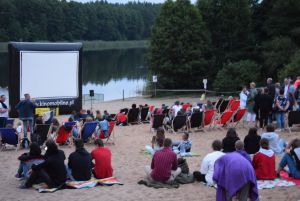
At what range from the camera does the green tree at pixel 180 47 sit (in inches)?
1582

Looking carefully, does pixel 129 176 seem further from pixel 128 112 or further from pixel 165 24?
pixel 165 24

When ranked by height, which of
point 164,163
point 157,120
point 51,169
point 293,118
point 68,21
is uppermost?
point 68,21

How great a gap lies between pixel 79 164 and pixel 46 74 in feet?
45.6

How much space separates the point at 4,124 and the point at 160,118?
4.62 m

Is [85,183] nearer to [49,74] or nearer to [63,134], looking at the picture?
[63,134]

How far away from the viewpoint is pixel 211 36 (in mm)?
42031

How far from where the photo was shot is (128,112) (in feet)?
62.5

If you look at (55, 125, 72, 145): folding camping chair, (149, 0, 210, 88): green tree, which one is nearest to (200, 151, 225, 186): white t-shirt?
(55, 125, 72, 145): folding camping chair

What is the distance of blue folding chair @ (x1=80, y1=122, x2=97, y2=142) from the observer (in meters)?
14.1

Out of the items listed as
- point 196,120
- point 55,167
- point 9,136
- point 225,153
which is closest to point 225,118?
point 196,120

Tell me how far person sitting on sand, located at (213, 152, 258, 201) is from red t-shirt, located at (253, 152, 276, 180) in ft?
9.04

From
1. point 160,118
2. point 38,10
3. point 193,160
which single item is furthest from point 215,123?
point 38,10

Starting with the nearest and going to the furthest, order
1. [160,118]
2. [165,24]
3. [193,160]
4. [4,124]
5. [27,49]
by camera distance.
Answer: [193,160]
[4,124]
[160,118]
[27,49]
[165,24]

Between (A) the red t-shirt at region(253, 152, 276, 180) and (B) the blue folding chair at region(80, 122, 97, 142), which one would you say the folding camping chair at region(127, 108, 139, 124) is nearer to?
(B) the blue folding chair at region(80, 122, 97, 142)
